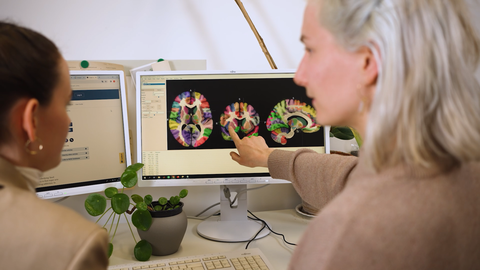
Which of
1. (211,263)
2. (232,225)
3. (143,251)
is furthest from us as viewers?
(232,225)

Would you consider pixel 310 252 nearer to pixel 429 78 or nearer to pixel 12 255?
pixel 429 78

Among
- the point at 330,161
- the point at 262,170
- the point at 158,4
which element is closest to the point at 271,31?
the point at 158,4

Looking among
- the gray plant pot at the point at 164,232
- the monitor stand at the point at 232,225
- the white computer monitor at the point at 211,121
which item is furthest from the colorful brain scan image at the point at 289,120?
the gray plant pot at the point at 164,232

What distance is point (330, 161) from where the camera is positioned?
0.90m

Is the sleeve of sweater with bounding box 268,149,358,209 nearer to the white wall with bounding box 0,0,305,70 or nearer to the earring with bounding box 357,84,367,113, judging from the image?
the earring with bounding box 357,84,367,113

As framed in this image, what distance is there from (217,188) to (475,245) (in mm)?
1013

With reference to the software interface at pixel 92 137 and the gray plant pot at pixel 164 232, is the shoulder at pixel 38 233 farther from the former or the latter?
the software interface at pixel 92 137

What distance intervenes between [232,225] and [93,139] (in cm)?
54

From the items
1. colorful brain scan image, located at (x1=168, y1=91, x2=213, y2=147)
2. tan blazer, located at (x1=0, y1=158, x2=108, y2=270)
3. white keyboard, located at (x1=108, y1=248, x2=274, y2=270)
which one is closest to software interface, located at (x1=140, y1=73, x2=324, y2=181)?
colorful brain scan image, located at (x1=168, y1=91, x2=213, y2=147)

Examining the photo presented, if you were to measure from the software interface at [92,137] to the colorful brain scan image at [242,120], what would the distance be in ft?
1.14

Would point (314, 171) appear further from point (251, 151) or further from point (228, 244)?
point (228, 244)

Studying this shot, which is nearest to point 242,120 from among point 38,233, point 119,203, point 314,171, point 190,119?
point 190,119

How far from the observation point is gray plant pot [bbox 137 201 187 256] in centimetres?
100

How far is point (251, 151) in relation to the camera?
1117mm
